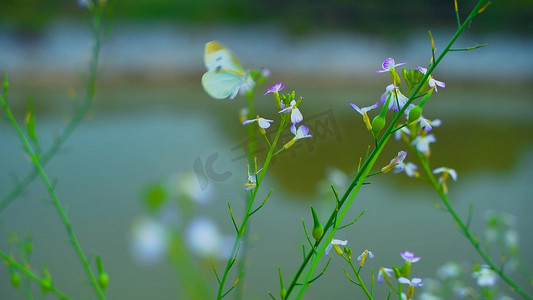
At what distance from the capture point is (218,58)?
421 mm

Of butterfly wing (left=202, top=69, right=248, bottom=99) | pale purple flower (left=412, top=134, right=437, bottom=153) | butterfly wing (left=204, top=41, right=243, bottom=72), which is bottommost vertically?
pale purple flower (left=412, top=134, right=437, bottom=153)

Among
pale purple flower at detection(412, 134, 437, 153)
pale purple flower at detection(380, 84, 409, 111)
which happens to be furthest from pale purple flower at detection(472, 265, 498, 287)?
pale purple flower at detection(380, 84, 409, 111)

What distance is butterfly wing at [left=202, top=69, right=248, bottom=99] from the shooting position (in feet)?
1.24

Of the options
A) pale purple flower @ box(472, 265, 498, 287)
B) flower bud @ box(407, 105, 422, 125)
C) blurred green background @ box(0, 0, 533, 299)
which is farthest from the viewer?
blurred green background @ box(0, 0, 533, 299)

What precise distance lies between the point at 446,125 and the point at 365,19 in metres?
1.14

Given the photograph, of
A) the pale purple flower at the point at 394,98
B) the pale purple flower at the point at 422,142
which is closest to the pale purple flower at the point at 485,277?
the pale purple flower at the point at 422,142

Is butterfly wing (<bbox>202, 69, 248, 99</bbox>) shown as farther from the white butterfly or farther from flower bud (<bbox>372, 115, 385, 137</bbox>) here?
flower bud (<bbox>372, 115, 385, 137</bbox>)

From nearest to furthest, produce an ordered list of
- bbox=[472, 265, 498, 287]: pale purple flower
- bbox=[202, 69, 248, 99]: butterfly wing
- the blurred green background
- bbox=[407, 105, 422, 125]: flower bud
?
bbox=[407, 105, 422, 125]: flower bud → bbox=[202, 69, 248, 99]: butterfly wing → bbox=[472, 265, 498, 287]: pale purple flower → the blurred green background

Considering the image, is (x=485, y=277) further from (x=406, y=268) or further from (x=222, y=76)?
(x=222, y=76)

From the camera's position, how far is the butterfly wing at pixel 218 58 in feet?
1.36

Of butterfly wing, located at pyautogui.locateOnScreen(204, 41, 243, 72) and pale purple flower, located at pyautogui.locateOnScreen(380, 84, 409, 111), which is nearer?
pale purple flower, located at pyautogui.locateOnScreen(380, 84, 409, 111)

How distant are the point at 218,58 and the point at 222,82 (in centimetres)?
4

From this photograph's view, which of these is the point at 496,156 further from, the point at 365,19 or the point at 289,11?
the point at 289,11

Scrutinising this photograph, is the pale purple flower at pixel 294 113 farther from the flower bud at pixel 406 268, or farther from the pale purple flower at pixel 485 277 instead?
the pale purple flower at pixel 485 277
